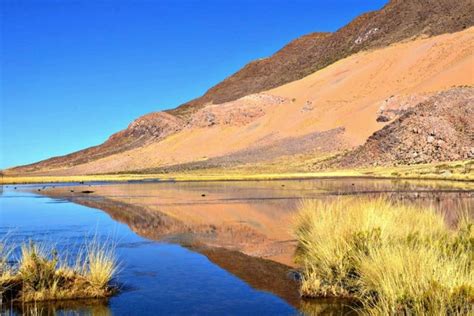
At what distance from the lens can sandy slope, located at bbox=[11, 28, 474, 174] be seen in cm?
7994

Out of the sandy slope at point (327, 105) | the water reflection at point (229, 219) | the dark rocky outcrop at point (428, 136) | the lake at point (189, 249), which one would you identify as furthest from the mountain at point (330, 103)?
the lake at point (189, 249)

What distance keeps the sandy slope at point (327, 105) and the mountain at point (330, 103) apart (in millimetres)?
219

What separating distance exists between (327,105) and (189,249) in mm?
78665

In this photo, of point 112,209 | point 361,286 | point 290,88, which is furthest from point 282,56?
point 361,286

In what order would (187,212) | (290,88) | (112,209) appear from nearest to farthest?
(187,212), (112,209), (290,88)

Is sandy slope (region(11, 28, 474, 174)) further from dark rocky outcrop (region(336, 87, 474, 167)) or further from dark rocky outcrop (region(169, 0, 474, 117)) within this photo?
dark rocky outcrop (region(336, 87, 474, 167))

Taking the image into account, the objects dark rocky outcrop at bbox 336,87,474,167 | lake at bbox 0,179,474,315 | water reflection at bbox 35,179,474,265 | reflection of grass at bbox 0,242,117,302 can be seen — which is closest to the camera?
lake at bbox 0,179,474,315

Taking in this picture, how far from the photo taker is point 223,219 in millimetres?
20938

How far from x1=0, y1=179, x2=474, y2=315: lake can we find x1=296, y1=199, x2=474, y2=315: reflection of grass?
639 mm

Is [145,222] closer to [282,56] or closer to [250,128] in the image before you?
[250,128]

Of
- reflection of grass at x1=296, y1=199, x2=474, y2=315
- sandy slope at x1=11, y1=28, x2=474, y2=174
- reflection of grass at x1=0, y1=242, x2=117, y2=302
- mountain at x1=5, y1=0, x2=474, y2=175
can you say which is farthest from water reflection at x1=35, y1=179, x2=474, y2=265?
sandy slope at x1=11, y1=28, x2=474, y2=174

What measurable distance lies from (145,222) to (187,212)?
11.0 feet

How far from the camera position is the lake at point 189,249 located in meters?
9.16

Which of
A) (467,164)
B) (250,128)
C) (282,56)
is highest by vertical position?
(282,56)
